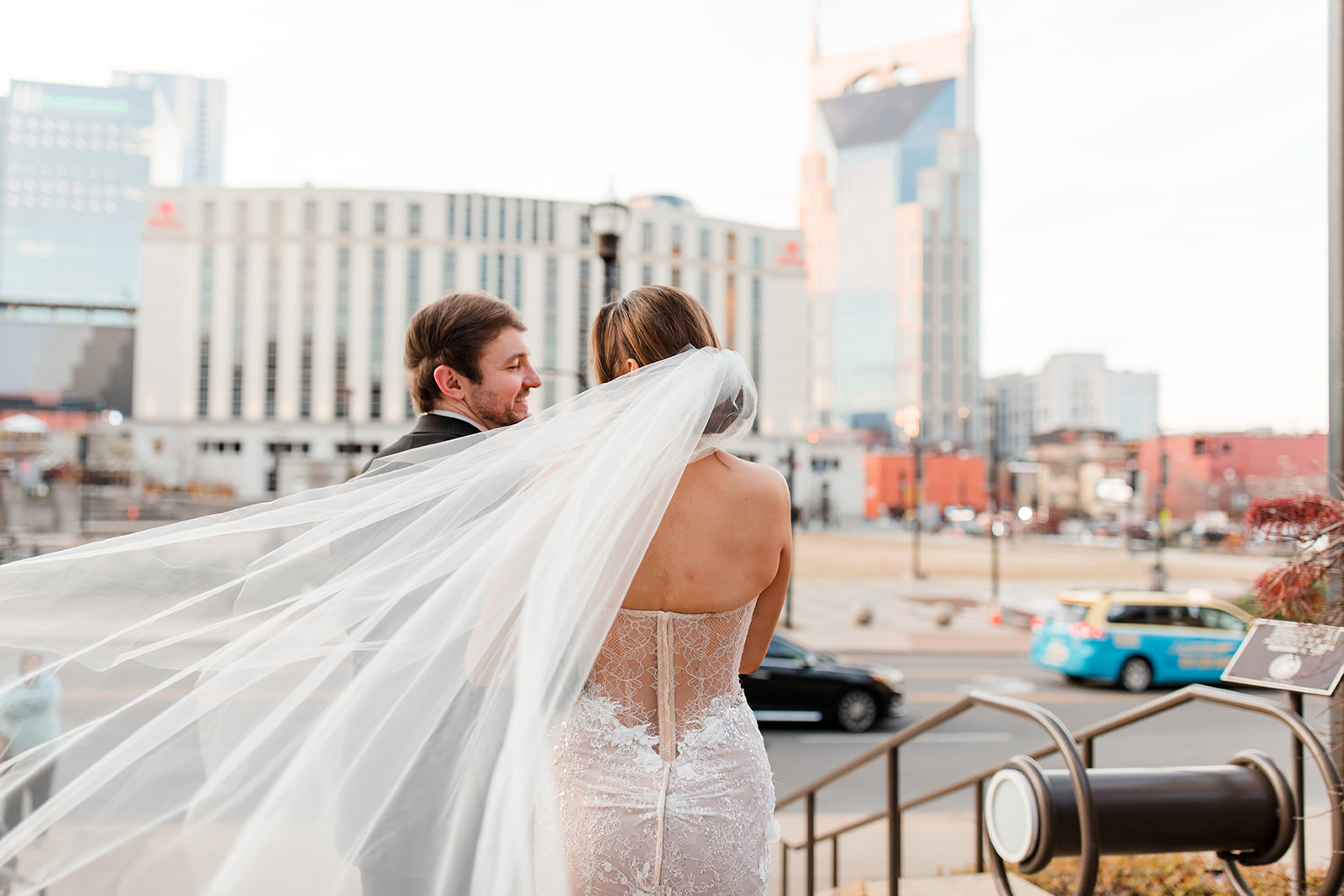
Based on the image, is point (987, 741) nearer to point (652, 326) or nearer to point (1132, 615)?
point (1132, 615)

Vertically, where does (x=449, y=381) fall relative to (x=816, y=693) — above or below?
above

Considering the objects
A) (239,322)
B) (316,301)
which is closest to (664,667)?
(316,301)

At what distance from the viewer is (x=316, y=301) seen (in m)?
68.3

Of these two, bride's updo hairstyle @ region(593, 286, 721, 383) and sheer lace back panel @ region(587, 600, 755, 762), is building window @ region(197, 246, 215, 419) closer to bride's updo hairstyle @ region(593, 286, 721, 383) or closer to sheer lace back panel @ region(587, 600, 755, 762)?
bride's updo hairstyle @ region(593, 286, 721, 383)

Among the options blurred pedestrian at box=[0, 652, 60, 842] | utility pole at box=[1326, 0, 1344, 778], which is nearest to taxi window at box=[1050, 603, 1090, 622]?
utility pole at box=[1326, 0, 1344, 778]

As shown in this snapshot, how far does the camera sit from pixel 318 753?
1.72 metres

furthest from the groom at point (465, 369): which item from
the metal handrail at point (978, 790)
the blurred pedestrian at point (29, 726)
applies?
the metal handrail at point (978, 790)

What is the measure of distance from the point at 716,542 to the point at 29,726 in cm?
167

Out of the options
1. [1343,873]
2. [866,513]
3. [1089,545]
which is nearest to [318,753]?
[1343,873]

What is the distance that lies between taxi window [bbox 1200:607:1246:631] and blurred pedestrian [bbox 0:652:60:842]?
49.6 feet

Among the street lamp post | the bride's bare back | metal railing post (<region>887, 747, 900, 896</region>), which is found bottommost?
metal railing post (<region>887, 747, 900, 896</region>)

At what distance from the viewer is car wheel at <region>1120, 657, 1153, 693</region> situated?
1299 cm

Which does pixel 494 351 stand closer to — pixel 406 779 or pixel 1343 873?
pixel 406 779

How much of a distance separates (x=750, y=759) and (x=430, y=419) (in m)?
1.29
